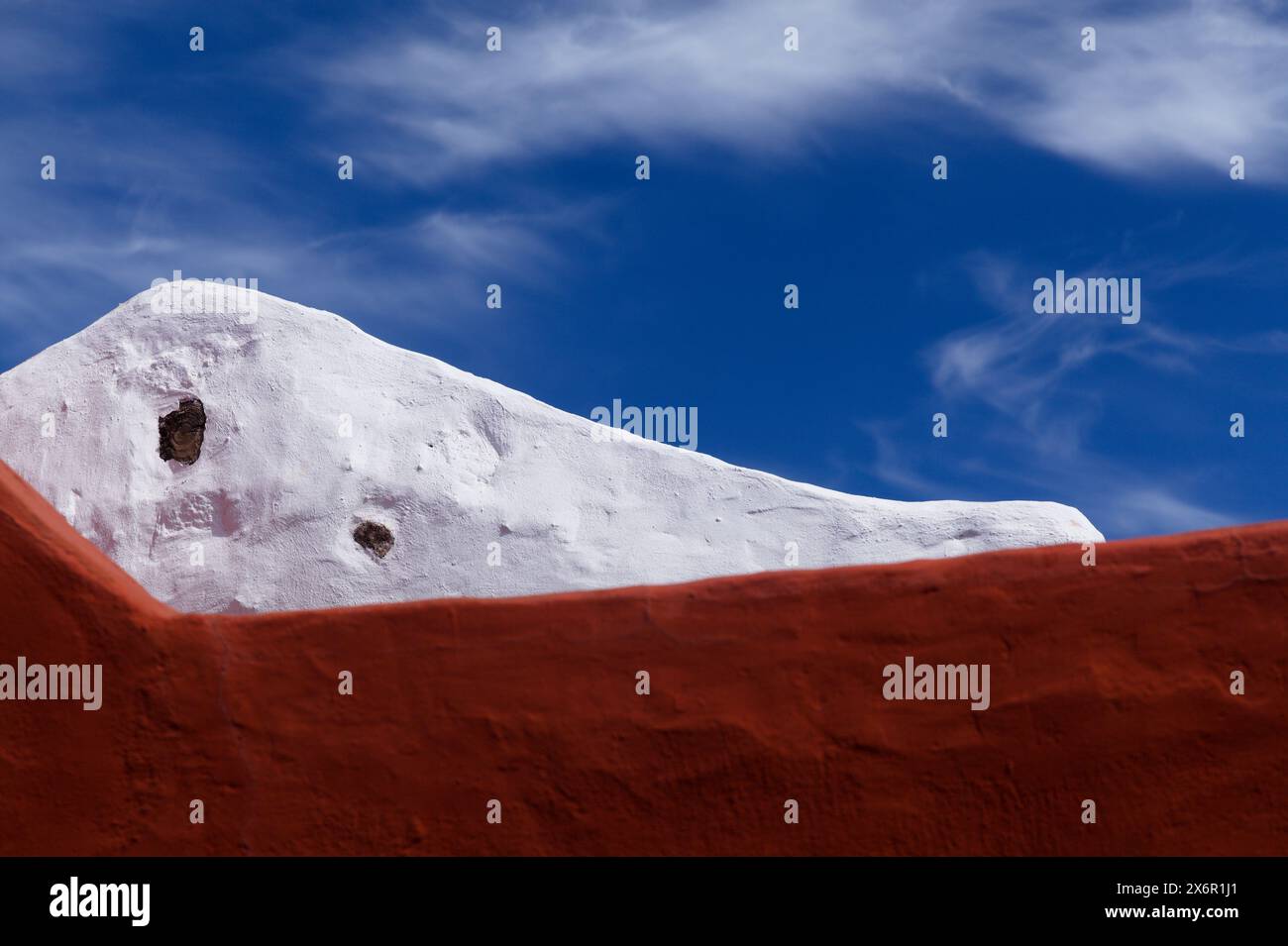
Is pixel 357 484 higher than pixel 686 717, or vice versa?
pixel 357 484

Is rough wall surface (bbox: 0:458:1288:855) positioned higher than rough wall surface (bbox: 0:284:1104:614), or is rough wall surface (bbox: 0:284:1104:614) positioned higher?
rough wall surface (bbox: 0:284:1104:614)

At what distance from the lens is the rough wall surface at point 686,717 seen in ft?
Answer: 17.0

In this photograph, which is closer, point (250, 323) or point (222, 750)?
point (222, 750)

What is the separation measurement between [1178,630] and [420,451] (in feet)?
28.5

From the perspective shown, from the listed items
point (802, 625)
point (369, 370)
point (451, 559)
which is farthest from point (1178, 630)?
point (369, 370)

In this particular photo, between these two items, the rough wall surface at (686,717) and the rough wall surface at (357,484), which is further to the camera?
the rough wall surface at (357,484)

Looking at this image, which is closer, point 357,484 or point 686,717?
point 686,717

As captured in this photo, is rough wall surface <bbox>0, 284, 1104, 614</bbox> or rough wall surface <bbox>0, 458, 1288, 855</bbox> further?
rough wall surface <bbox>0, 284, 1104, 614</bbox>

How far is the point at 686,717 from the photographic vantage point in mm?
5352

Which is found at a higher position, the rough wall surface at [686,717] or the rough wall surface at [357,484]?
the rough wall surface at [357,484]

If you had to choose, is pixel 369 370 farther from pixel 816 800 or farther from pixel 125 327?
pixel 816 800

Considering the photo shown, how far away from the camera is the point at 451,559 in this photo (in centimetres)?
1235

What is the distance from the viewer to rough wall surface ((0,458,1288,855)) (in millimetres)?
5191
